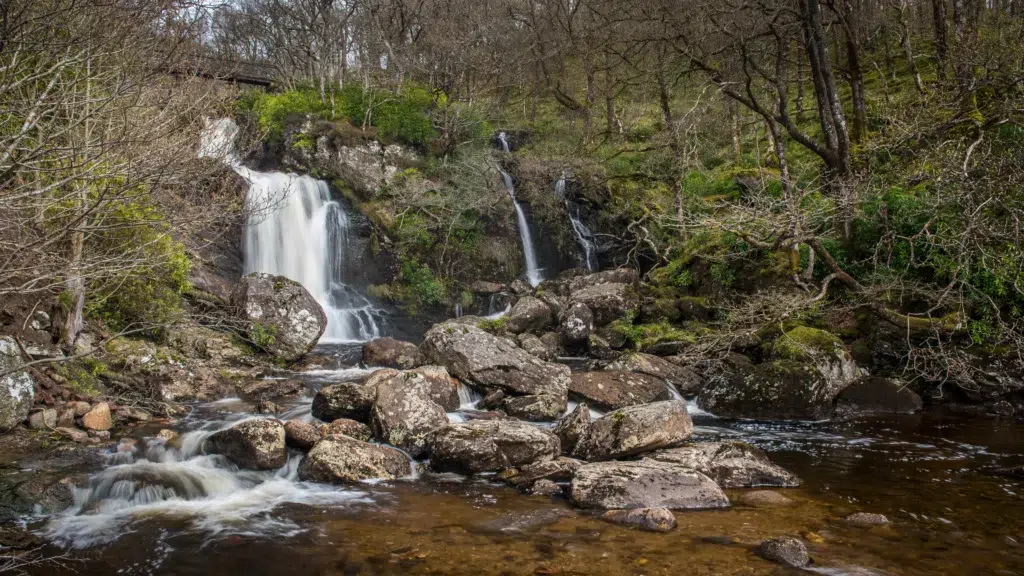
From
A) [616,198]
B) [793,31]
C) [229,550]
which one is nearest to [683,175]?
[616,198]

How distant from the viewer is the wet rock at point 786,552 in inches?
209

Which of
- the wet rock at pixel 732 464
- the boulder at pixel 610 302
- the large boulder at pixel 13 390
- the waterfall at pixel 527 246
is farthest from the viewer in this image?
the waterfall at pixel 527 246

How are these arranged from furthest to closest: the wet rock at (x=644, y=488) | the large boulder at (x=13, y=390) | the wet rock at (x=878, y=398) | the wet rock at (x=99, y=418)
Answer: the wet rock at (x=878, y=398)
the wet rock at (x=99, y=418)
the large boulder at (x=13, y=390)
the wet rock at (x=644, y=488)

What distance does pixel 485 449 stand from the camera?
7.98m

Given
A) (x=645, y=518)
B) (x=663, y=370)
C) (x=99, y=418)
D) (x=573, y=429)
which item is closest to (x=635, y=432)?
(x=573, y=429)

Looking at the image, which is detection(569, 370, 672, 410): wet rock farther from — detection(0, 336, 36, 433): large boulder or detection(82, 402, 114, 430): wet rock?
detection(0, 336, 36, 433): large boulder

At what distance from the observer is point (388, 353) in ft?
47.4

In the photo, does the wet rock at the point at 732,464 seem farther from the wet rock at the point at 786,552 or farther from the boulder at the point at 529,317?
the boulder at the point at 529,317

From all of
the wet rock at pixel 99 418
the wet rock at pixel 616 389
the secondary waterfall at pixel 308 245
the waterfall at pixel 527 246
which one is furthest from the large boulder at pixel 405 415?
the waterfall at pixel 527 246

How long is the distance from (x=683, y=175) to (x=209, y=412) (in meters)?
14.1

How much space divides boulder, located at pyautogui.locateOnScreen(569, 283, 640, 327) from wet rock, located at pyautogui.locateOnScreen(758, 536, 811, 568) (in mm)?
10725

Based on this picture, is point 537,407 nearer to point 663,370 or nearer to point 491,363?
point 491,363

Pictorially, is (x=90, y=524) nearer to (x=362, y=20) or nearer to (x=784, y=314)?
(x=784, y=314)

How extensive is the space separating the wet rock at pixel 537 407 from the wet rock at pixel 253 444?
3888 mm
